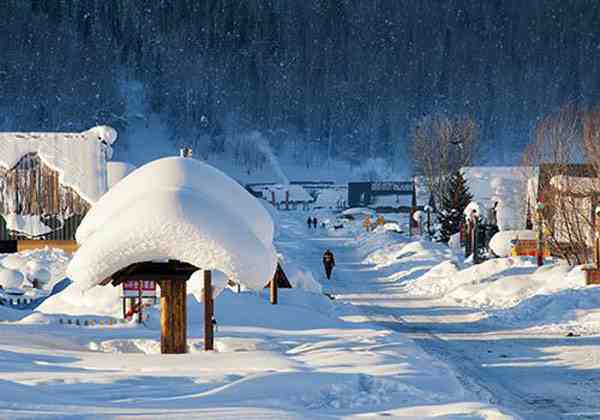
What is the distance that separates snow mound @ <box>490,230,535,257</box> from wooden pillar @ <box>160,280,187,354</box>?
33.5m

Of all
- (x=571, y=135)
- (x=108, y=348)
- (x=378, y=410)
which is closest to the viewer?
(x=378, y=410)

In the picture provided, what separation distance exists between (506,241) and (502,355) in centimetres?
3020

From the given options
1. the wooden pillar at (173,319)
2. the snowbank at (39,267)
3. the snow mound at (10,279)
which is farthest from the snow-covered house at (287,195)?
the wooden pillar at (173,319)

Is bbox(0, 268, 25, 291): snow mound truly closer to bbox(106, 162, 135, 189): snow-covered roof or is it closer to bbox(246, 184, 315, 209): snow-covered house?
bbox(106, 162, 135, 189): snow-covered roof

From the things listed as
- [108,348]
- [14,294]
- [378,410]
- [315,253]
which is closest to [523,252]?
[315,253]

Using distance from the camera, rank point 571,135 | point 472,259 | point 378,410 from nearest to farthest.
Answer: point 378,410 → point 472,259 → point 571,135

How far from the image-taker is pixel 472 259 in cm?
4241

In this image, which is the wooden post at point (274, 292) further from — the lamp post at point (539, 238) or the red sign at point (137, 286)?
the lamp post at point (539, 238)

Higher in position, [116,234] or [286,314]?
[116,234]

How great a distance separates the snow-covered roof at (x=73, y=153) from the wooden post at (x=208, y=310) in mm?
28877

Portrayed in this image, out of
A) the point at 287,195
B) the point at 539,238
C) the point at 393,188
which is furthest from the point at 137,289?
the point at 287,195

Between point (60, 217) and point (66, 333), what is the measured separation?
1090 inches

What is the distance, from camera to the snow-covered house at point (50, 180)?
4419 centimetres

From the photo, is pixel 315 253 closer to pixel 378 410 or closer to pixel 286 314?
pixel 286 314
